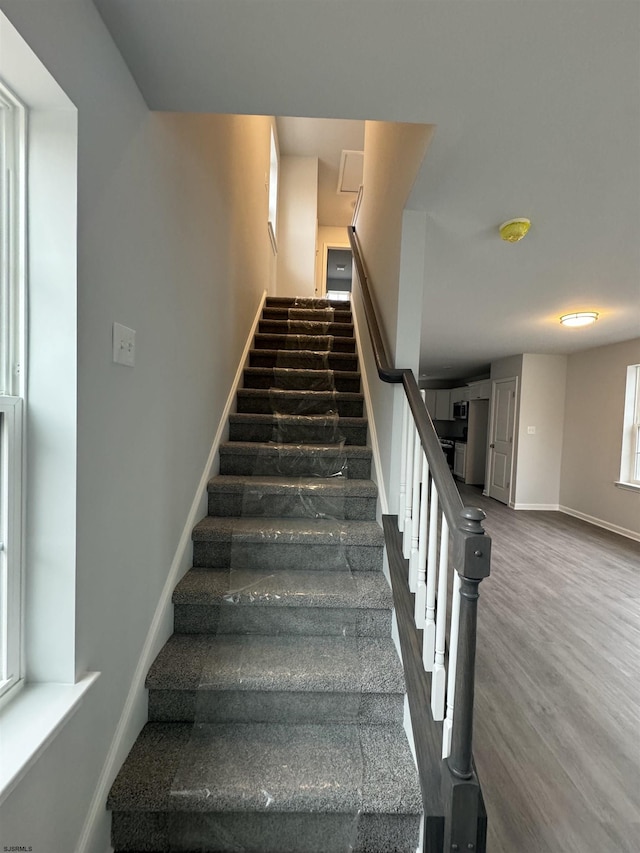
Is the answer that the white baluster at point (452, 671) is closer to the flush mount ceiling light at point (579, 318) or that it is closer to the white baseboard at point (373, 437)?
the white baseboard at point (373, 437)

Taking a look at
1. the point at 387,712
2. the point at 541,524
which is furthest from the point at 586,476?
the point at 387,712

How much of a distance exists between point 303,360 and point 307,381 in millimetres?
328

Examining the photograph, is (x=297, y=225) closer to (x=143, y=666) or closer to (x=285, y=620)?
(x=285, y=620)

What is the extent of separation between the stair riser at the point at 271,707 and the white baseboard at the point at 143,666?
0.10m

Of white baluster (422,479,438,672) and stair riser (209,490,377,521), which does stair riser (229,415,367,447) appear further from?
white baluster (422,479,438,672)

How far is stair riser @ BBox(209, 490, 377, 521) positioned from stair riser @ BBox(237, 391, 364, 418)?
0.86 m

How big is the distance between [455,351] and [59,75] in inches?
211

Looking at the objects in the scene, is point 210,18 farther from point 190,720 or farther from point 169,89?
point 190,720

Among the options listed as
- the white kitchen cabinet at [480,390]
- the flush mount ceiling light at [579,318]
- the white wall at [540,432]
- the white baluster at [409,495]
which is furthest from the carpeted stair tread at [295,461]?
the white kitchen cabinet at [480,390]

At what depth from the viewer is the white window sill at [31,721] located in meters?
0.75

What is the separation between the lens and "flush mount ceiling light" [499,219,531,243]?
6.46ft

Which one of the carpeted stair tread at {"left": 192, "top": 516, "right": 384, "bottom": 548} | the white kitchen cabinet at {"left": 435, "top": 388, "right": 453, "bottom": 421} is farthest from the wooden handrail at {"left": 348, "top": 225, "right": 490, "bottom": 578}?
the white kitchen cabinet at {"left": 435, "top": 388, "right": 453, "bottom": 421}

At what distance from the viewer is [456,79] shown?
1.12 meters

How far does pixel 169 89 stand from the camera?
1206mm
